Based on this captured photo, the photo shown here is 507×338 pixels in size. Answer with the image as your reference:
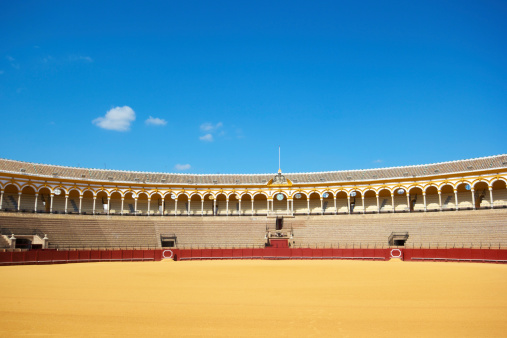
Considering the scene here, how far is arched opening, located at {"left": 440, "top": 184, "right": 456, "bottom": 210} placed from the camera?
1688 inches

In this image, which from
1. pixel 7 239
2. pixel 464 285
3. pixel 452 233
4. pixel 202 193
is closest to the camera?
pixel 464 285

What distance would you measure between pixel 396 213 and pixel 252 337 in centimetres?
3758

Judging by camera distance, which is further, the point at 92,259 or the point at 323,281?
the point at 92,259

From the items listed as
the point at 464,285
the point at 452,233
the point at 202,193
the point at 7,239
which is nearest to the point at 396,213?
the point at 452,233

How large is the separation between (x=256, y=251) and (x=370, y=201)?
17.3m

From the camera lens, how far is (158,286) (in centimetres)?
1602

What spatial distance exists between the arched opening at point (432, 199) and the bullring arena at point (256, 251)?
15 cm

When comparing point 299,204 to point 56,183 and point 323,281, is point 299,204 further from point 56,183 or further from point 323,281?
point 323,281

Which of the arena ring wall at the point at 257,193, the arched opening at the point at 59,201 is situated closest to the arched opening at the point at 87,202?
the arena ring wall at the point at 257,193

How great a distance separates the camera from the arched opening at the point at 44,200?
1663 inches

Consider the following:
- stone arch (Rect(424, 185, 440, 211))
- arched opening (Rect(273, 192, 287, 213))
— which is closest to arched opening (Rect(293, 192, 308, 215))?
arched opening (Rect(273, 192, 287, 213))

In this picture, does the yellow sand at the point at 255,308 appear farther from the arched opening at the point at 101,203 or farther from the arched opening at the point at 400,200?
the arched opening at the point at 101,203

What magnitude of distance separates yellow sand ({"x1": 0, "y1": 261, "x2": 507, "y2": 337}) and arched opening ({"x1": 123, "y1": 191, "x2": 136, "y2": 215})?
30410mm

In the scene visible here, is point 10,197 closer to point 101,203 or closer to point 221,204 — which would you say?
point 101,203
